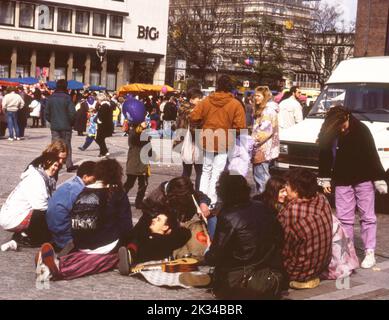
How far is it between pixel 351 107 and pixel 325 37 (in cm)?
5566

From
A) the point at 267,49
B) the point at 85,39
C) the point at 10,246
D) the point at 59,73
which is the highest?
the point at 267,49

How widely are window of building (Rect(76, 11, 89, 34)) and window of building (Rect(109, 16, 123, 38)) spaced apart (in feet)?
8.05

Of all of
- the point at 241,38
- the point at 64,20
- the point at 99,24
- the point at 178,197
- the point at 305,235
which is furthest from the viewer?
the point at 241,38

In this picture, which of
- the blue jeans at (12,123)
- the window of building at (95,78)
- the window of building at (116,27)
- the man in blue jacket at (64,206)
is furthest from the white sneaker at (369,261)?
the window of building at (116,27)

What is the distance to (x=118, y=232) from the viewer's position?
779 centimetres

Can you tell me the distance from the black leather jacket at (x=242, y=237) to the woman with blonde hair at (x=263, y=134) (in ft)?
15.7

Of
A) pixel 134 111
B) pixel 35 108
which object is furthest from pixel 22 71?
pixel 134 111

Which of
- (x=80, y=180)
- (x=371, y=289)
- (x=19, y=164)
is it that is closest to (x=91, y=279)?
(x=80, y=180)

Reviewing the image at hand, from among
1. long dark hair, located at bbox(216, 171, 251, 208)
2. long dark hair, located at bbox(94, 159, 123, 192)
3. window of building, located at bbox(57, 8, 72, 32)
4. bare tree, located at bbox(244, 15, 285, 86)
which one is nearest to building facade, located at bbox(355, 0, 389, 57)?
bare tree, located at bbox(244, 15, 285, 86)

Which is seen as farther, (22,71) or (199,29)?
(199,29)

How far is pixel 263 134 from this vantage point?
11.7 metres

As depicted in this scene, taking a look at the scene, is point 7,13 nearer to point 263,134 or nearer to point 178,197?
point 263,134

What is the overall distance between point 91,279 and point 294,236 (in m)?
1.91

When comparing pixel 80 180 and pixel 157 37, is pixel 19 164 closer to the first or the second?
pixel 80 180
